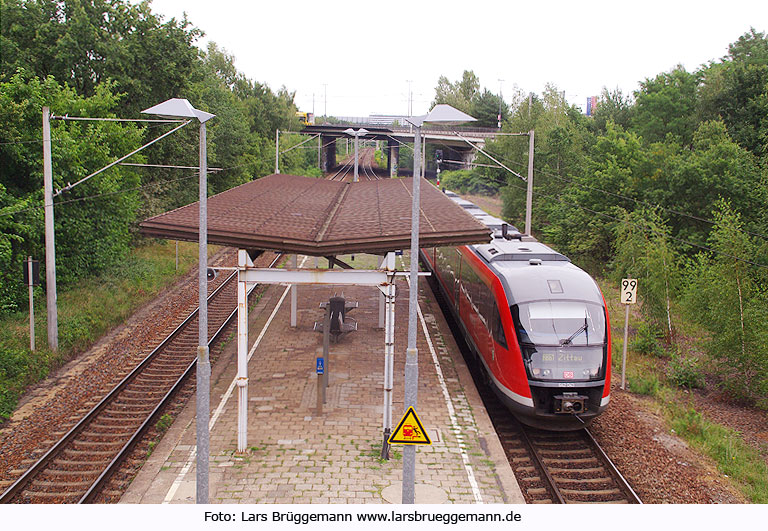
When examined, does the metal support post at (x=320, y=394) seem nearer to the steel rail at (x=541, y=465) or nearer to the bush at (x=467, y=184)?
the steel rail at (x=541, y=465)

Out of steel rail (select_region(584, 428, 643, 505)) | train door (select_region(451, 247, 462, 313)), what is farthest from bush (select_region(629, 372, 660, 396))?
train door (select_region(451, 247, 462, 313))

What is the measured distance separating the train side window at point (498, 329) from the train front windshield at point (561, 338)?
47 cm

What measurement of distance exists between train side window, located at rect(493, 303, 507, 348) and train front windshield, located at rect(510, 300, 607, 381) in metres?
0.47

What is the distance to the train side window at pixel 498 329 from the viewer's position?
11766 millimetres

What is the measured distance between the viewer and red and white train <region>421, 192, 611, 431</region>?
11.0 m

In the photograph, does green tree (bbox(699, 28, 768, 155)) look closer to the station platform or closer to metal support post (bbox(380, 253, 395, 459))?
the station platform

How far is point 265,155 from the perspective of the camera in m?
48.9

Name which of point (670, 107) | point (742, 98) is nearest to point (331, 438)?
point (742, 98)

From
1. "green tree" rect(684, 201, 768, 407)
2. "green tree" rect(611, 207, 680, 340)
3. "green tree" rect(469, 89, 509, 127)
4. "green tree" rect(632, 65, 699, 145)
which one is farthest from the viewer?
"green tree" rect(469, 89, 509, 127)

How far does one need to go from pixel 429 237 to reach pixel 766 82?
23.8 m

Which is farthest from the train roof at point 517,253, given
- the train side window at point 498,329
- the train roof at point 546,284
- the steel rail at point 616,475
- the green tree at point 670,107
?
the green tree at point 670,107

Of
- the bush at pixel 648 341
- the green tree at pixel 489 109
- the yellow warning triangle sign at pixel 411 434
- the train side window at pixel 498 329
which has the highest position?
the green tree at pixel 489 109

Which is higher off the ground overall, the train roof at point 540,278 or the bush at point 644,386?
the train roof at point 540,278

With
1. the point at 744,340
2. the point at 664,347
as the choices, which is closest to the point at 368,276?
the point at 744,340
